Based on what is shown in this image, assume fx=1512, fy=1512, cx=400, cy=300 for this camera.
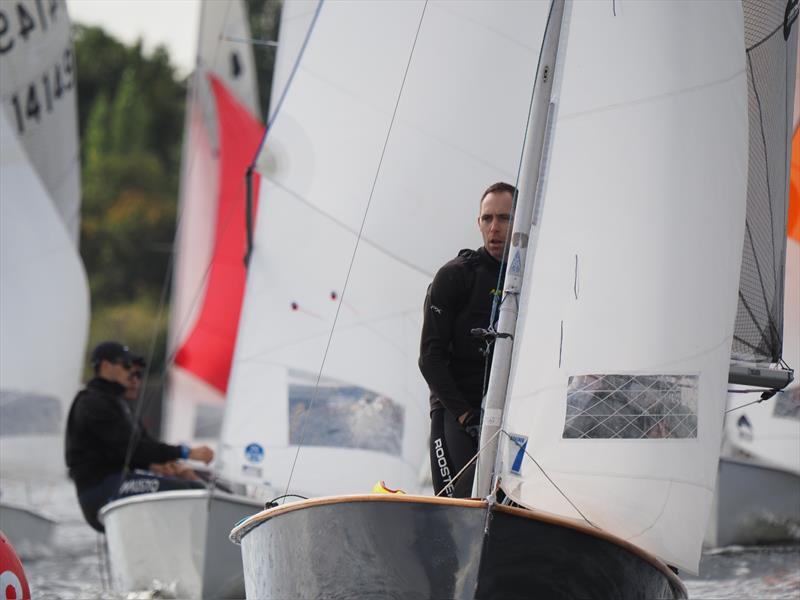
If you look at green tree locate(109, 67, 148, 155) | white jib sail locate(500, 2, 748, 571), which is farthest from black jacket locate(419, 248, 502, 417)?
green tree locate(109, 67, 148, 155)

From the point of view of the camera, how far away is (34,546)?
28.7ft

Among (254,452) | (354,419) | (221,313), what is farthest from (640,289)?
(221,313)

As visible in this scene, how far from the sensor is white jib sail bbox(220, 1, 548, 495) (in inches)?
250

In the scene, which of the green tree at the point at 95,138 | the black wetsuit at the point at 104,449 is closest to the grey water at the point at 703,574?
the black wetsuit at the point at 104,449

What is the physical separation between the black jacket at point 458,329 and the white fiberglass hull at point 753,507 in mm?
4256

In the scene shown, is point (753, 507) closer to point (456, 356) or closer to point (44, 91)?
point (456, 356)

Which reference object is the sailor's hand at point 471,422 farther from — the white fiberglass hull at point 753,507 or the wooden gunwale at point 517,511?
the white fiberglass hull at point 753,507

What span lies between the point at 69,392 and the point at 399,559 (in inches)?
185

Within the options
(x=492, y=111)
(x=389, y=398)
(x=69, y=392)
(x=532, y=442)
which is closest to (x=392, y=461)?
(x=389, y=398)

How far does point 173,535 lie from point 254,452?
2.04 ft

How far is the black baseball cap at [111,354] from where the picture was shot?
23.3 ft

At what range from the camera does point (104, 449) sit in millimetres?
7113

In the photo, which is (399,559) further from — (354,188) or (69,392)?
(69,392)

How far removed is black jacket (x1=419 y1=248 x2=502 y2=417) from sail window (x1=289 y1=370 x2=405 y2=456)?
2240 mm
